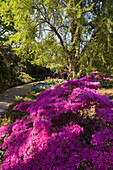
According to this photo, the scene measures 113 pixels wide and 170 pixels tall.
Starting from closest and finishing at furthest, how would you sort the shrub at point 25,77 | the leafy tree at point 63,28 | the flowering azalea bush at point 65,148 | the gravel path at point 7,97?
the flowering azalea bush at point 65,148
the gravel path at point 7,97
the leafy tree at point 63,28
the shrub at point 25,77

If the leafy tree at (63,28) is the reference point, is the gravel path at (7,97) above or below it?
below

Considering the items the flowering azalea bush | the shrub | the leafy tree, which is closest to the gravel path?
the shrub

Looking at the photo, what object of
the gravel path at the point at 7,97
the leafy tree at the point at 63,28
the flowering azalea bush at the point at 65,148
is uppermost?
the leafy tree at the point at 63,28

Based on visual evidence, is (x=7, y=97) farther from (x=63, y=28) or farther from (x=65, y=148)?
(x=65, y=148)

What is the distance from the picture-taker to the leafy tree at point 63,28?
6918 mm

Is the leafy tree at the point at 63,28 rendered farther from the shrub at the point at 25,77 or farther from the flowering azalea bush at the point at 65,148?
the flowering azalea bush at the point at 65,148

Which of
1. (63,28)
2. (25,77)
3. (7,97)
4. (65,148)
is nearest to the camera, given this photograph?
(65,148)

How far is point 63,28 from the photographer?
8477 millimetres

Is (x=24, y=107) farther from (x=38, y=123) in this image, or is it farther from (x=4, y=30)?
(x=4, y=30)

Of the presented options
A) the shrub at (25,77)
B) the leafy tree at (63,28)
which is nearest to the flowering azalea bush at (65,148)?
the leafy tree at (63,28)

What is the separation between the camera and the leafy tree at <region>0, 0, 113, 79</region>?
6918 mm

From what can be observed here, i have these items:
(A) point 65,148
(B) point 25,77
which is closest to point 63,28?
(B) point 25,77

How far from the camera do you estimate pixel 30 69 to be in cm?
1634

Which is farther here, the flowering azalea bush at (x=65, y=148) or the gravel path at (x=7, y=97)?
the gravel path at (x=7, y=97)
